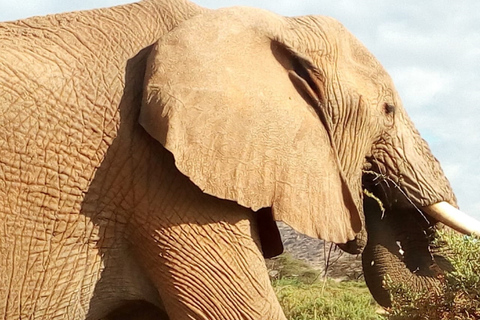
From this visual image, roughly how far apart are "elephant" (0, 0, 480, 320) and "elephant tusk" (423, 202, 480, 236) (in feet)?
2.15

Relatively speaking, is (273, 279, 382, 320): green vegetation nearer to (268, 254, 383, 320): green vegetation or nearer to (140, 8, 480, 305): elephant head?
(268, 254, 383, 320): green vegetation

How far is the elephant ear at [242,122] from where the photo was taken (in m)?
3.42

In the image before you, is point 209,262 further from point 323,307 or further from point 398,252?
point 323,307

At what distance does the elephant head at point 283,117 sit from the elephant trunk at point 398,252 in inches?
9.9

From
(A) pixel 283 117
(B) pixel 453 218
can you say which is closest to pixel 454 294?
(B) pixel 453 218

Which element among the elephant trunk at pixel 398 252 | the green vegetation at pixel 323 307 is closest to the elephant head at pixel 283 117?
the elephant trunk at pixel 398 252

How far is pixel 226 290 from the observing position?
3438 mm

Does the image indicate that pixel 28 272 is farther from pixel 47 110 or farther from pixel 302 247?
pixel 302 247

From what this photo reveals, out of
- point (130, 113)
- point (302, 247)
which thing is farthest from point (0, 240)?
point (302, 247)

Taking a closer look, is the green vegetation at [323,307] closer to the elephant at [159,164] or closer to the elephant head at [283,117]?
the elephant head at [283,117]

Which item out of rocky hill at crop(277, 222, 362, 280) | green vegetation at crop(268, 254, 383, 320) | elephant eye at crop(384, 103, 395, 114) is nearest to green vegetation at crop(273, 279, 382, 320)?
green vegetation at crop(268, 254, 383, 320)

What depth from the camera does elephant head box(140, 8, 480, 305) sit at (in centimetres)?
344

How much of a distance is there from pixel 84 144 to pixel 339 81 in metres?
1.27

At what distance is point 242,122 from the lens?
137 inches
